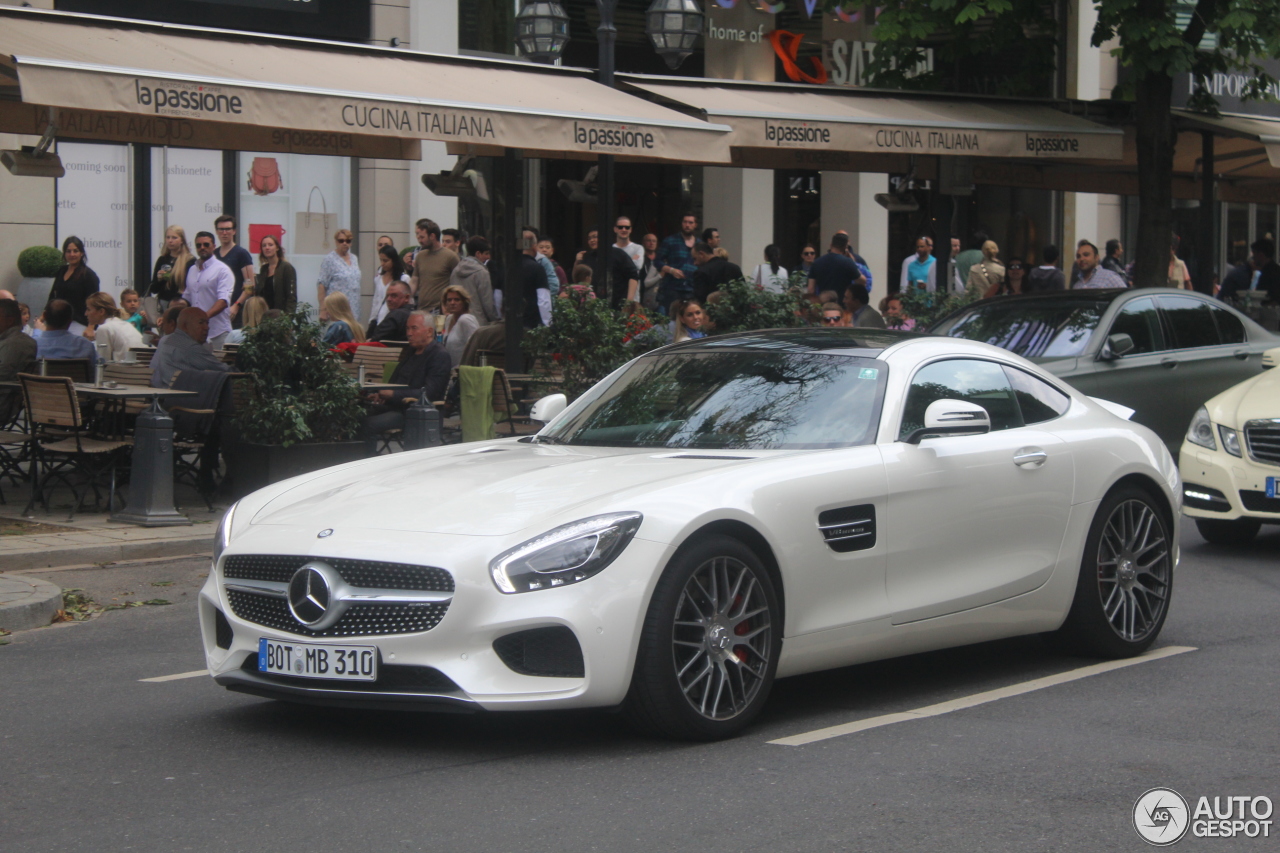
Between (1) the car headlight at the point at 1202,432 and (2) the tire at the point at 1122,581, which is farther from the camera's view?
(1) the car headlight at the point at 1202,432

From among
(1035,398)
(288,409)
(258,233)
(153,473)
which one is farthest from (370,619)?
(258,233)

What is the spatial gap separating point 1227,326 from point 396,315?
7.90 meters

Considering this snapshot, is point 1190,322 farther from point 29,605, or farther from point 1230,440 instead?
point 29,605

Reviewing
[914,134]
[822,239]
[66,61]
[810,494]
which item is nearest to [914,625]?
[810,494]

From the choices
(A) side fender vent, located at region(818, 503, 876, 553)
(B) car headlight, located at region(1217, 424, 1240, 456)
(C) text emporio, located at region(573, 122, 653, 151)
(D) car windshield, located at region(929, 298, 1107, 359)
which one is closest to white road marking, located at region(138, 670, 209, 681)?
(A) side fender vent, located at region(818, 503, 876, 553)

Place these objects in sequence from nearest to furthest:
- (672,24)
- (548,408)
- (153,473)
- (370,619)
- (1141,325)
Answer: (370,619), (548,408), (153,473), (1141,325), (672,24)

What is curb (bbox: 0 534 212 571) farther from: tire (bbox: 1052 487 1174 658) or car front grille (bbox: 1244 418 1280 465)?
car front grille (bbox: 1244 418 1280 465)

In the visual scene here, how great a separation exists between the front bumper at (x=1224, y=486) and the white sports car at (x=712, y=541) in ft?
9.50

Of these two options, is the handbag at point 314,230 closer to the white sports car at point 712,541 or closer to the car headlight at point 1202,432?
the car headlight at point 1202,432

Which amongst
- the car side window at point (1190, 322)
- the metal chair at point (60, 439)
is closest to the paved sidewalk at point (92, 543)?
the metal chair at point (60, 439)

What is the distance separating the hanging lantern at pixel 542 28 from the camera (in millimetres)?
17219

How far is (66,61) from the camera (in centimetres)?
1120

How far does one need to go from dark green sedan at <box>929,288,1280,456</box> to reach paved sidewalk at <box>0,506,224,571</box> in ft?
19.6

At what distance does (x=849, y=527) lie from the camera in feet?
19.7
